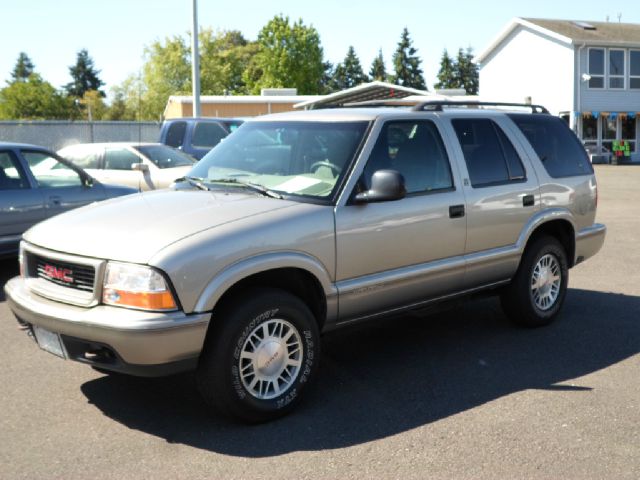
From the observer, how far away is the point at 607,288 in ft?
26.9

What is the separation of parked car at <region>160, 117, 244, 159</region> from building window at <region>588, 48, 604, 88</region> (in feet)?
86.6

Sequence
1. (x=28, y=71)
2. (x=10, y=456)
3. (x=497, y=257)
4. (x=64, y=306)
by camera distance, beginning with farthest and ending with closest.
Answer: (x=28, y=71) < (x=497, y=257) < (x=64, y=306) < (x=10, y=456)

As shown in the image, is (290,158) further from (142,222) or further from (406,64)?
(406,64)

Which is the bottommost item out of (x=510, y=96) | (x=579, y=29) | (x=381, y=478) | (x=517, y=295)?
(x=381, y=478)

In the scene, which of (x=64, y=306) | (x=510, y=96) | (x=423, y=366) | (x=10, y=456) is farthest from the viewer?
(x=510, y=96)

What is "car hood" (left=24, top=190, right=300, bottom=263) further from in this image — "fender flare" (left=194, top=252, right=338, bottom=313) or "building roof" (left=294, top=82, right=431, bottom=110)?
"building roof" (left=294, top=82, right=431, bottom=110)

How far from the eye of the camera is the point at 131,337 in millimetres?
3998

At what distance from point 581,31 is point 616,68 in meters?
2.66

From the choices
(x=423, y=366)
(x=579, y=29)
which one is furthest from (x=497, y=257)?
(x=579, y=29)

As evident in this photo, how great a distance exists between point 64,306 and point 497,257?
3.28 meters

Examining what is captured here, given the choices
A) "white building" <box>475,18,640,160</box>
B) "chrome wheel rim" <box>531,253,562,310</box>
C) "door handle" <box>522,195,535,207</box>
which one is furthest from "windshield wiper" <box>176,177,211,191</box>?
"white building" <box>475,18,640,160</box>

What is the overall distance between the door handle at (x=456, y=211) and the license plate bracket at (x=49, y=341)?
2.78 metres

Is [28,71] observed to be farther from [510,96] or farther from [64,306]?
[64,306]

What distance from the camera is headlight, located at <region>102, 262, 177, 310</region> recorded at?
13.3 feet
